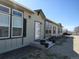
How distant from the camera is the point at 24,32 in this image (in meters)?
9.83

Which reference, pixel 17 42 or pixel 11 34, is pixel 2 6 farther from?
pixel 17 42

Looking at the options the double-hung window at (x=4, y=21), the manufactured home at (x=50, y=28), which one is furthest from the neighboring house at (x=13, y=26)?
the manufactured home at (x=50, y=28)

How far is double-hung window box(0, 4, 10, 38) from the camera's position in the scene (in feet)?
23.2

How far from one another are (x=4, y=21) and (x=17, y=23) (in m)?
1.47

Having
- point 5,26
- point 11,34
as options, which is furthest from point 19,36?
point 5,26

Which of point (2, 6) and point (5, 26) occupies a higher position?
point (2, 6)

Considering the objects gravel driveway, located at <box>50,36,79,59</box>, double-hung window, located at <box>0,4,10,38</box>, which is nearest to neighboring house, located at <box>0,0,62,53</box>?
double-hung window, located at <box>0,4,10,38</box>

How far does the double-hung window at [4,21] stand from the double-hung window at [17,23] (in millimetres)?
567

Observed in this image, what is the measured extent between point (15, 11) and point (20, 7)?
0.51 m

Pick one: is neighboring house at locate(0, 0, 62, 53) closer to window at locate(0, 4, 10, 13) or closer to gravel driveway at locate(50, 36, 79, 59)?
window at locate(0, 4, 10, 13)

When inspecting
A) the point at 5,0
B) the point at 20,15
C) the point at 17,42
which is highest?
the point at 5,0

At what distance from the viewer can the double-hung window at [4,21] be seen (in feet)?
23.2

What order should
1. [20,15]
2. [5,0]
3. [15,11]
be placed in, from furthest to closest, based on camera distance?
[20,15], [15,11], [5,0]

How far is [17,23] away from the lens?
862 centimetres
